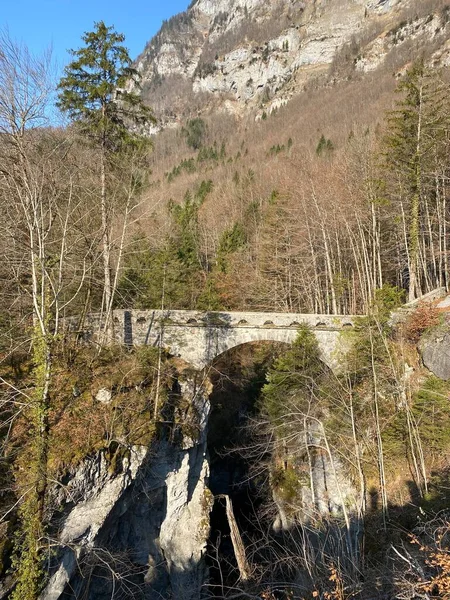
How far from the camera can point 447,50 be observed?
4428 cm

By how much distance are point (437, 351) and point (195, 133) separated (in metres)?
77.3

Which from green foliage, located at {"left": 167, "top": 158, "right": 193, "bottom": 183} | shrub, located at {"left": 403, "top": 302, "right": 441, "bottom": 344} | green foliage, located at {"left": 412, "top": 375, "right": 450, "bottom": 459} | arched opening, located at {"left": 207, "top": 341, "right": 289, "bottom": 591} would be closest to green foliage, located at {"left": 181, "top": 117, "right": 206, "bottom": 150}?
green foliage, located at {"left": 167, "top": 158, "right": 193, "bottom": 183}

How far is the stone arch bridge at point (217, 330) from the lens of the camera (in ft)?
47.0

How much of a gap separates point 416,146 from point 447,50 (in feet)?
136

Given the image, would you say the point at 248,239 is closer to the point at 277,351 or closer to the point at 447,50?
the point at 277,351

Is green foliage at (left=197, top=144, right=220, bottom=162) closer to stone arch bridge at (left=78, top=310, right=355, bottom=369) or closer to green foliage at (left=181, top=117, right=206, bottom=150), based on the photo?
green foliage at (left=181, top=117, right=206, bottom=150)

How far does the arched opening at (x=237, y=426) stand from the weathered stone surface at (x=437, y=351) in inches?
230

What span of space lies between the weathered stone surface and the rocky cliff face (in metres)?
51.2

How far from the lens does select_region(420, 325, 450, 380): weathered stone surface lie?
12.3 meters

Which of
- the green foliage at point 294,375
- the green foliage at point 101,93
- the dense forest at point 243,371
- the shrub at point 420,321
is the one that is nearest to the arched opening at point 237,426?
the dense forest at point 243,371

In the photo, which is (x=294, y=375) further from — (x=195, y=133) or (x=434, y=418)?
(x=195, y=133)

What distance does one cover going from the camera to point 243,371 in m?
21.0

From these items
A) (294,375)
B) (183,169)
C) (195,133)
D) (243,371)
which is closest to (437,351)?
(294,375)

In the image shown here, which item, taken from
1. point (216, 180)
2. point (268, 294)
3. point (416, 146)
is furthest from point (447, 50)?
point (268, 294)
